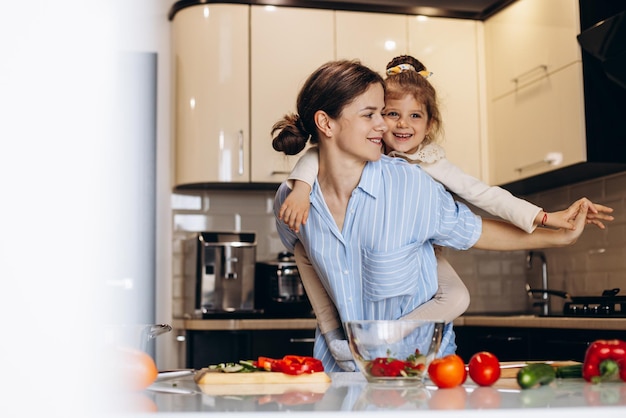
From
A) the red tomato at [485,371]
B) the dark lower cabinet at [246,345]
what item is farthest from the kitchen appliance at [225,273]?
the red tomato at [485,371]

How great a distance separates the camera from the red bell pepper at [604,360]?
1.32 metres

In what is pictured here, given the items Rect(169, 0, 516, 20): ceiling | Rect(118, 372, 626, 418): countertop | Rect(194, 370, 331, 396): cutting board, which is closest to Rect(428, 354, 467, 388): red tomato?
Rect(118, 372, 626, 418): countertop

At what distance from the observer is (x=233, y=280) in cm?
371

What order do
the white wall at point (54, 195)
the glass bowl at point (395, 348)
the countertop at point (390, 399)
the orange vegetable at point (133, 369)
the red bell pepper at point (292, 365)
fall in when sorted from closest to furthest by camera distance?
the white wall at point (54, 195), the countertop at point (390, 399), the orange vegetable at point (133, 369), the glass bowl at point (395, 348), the red bell pepper at point (292, 365)

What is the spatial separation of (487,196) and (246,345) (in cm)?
157

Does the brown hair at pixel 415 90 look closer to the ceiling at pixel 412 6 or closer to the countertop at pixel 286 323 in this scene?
the countertop at pixel 286 323

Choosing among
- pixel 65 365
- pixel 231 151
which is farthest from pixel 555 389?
pixel 231 151

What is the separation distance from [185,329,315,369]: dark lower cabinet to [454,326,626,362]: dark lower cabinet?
652 mm

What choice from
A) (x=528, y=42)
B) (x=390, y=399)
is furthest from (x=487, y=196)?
(x=528, y=42)

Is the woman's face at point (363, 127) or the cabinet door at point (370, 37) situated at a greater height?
the cabinet door at point (370, 37)

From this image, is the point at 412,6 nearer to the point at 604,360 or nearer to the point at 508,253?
the point at 508,253

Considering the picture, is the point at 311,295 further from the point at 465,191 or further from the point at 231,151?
the point at 231,151

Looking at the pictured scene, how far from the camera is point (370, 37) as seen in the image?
3895 mm

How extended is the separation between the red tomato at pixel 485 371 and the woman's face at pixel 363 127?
746 mm
